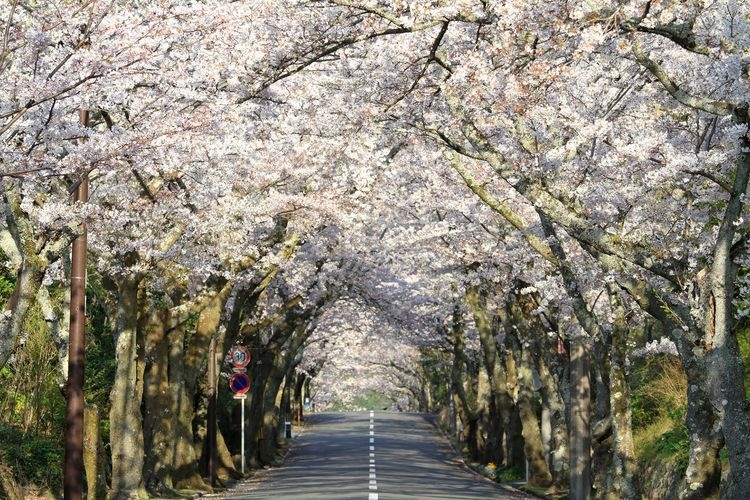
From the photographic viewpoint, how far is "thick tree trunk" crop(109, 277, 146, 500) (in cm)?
2259

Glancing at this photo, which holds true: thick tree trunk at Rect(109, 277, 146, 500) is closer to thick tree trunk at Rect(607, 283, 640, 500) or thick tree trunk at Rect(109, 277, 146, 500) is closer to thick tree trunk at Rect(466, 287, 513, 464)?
thick tree trunk at Rect(607, 283, 640, 500)

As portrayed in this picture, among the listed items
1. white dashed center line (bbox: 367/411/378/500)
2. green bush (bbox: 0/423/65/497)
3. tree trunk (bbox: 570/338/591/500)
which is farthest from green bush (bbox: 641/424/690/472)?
green bush (bbox: 0/423/65/497)

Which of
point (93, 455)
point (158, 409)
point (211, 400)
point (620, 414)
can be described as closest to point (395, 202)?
point (211, 400)

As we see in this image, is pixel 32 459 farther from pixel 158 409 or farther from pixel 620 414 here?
pixel 620 414

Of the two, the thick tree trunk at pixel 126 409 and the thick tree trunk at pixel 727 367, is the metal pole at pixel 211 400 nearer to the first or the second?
the thick tree trunk at pixel 126 409

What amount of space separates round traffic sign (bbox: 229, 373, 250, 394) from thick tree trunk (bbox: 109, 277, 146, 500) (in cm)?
1142

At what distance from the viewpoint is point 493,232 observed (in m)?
29.0

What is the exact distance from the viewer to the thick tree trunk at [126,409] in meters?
22.6

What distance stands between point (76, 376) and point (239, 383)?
19.1 meters

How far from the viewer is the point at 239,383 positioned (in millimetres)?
35656

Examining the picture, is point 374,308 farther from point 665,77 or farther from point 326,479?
point 665,77

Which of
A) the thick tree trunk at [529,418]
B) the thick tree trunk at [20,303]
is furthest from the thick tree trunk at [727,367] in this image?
the thick tree trunk at [529,418]

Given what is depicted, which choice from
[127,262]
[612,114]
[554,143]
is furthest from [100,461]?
[612,114]

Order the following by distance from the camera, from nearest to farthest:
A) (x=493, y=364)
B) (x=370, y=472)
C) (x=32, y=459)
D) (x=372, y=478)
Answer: (x=32, y=459) → (x=372, y=478) → (x=370, y=472) → (x=493, y=364)
